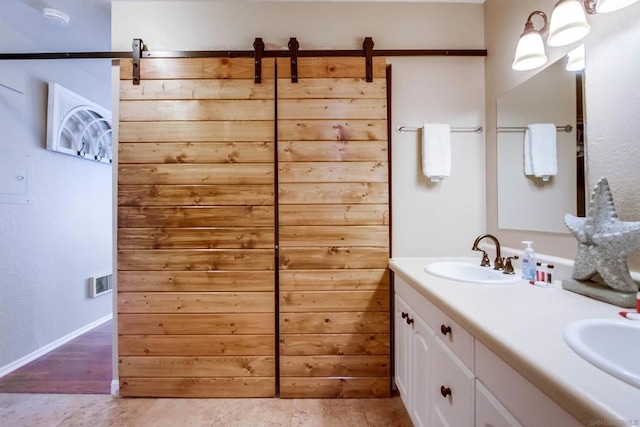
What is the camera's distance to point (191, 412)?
163cm

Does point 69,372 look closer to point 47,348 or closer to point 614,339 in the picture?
point 47,348

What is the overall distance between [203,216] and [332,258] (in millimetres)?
865

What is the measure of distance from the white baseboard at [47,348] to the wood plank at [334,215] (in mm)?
2260

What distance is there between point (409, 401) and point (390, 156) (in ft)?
4.65

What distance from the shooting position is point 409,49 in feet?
6.07

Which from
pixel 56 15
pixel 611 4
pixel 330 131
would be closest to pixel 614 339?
pixel 611 4

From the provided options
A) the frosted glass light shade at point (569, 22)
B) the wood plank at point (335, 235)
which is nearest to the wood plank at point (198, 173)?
the wood plank at point (335, 235)

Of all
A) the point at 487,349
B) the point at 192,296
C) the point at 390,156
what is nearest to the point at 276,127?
the point at 390,156

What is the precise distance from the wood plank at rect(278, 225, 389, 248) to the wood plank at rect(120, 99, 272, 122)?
28.2 inches

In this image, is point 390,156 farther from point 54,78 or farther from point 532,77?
point 54,78

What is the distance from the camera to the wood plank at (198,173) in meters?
1.76

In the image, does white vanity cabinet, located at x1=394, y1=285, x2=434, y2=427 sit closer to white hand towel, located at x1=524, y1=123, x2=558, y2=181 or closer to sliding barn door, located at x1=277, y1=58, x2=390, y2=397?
sliding barn door, located at x1=277, y1=58, x2=390, y2=397

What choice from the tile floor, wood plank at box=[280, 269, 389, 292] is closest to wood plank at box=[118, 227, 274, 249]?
wood plank at box=[280, 269, 389, 292]

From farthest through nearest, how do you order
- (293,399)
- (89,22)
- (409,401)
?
(89,22) → (293,399) → (409,401)
